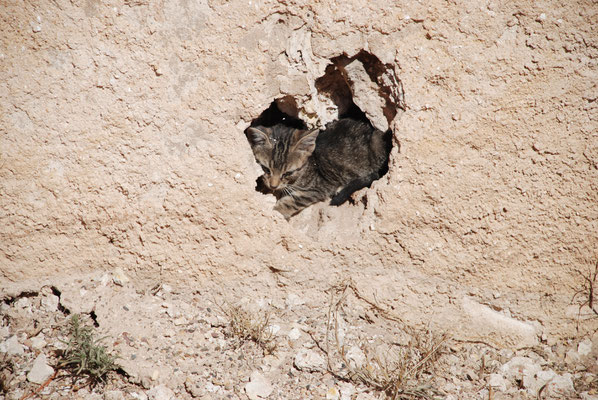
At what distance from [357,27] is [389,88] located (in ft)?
1.50

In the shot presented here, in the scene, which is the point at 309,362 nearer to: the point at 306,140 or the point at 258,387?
the point at 258,387

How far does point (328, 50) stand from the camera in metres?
2.97

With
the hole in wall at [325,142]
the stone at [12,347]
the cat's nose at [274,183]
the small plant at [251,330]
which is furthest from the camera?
the cat's nose at [274,183]

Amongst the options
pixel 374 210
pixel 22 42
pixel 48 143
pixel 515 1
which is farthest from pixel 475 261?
pixel 22 42

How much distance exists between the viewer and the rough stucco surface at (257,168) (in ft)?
8.95

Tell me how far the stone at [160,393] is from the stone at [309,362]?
2.56 feet

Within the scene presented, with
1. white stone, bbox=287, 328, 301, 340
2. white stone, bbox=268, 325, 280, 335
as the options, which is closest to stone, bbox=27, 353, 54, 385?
white stone, bbox=268, 325, 280, 335

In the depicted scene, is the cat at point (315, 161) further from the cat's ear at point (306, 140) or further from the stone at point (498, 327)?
the stone at point (498, 327)

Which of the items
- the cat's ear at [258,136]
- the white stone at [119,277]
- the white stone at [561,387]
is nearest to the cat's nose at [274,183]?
the cat's ear at [258,136]

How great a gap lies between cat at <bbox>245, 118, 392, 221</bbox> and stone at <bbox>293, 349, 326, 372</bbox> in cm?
129

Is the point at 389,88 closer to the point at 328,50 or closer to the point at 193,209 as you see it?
the point at 328,50

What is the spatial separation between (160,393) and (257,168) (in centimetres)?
149

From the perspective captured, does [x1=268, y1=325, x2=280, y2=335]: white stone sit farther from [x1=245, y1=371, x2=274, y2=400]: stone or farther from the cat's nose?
the cat's nose

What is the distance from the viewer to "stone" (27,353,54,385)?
8.98 feet
